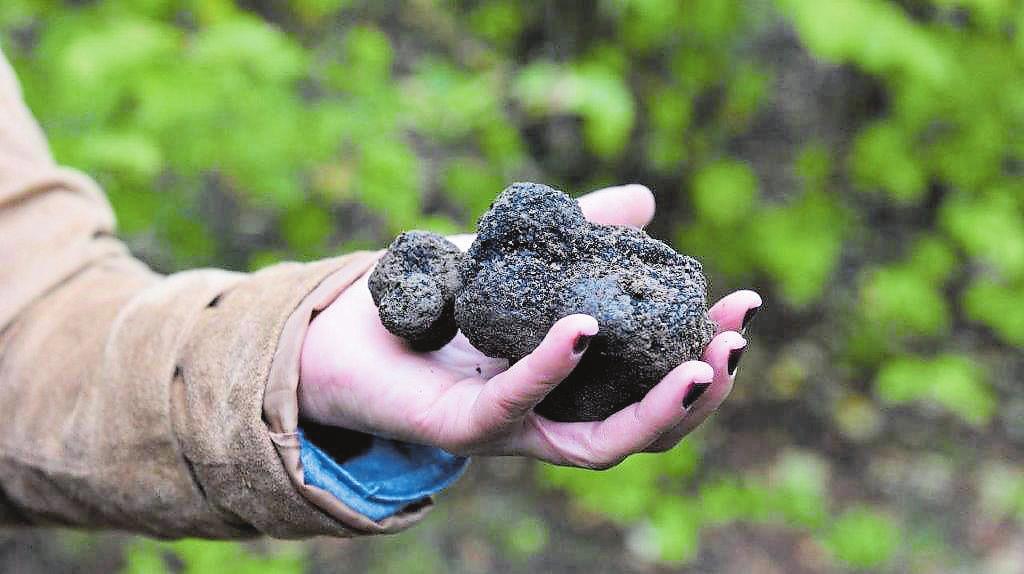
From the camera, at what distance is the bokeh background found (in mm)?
2975

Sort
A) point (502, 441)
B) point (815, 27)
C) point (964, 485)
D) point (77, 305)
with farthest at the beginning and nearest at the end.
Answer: point (964, 485), point (815, 27), point (77, 305), point (502, 441)

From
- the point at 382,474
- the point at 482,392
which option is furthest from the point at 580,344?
the point at 382,474

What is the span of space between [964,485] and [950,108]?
5.69 feet

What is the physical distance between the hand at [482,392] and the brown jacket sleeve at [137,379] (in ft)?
0.22

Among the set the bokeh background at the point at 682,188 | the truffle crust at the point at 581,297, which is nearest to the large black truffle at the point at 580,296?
the truffle crust at the point at 581,297

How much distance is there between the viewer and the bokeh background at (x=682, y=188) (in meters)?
2.97

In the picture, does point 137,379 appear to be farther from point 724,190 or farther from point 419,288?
point 724,190

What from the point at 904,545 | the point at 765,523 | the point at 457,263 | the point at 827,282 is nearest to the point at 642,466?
the point at 765,523

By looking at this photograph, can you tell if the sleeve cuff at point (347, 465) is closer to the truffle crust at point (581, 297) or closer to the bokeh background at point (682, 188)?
the truffle crust at point (581, 297)

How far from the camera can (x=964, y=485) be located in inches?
168

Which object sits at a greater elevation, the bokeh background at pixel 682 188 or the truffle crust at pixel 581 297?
the truffle crust at pixel 581 297

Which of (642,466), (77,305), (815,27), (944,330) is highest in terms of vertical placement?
(815,27)

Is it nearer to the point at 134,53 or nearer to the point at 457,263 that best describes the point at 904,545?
the point at 457,263

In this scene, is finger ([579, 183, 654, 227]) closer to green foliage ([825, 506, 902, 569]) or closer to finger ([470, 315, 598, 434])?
finger ([470, 315, 598, 434])
